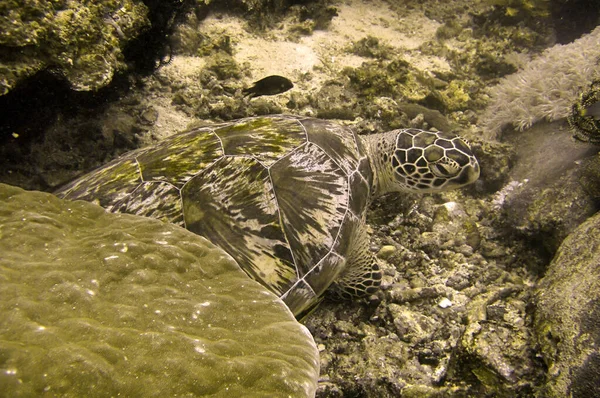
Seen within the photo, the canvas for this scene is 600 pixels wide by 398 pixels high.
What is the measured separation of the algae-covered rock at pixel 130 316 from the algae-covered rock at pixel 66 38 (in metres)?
0.79

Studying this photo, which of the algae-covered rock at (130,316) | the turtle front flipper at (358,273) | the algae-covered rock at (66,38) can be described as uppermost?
the algae-covered rock at (66,38)

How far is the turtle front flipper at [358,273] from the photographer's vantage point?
241 centimetres

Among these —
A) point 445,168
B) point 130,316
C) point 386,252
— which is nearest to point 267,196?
point 130,316

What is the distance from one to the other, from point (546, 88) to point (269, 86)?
10.6 feet

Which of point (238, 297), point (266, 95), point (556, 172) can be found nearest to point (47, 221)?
point (238, 297)

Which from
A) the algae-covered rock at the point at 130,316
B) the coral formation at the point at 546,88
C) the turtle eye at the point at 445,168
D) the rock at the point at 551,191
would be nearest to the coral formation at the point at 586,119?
the rock at the point at 551,191

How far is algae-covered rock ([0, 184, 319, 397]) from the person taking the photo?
1.02 m

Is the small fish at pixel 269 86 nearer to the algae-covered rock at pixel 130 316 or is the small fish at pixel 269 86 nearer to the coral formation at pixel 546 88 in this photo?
the algae-covered rock at pixel 130 316

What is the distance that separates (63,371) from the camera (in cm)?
98

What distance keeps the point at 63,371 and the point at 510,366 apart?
1.93 meters

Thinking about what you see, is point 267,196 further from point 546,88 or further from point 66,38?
point 546,88

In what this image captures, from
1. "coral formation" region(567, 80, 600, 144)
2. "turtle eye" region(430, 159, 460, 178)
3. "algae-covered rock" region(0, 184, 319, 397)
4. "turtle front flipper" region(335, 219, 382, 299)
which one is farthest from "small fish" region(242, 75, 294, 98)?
"coral formation" region(567, 80, 600, 144)

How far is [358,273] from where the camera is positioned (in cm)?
244

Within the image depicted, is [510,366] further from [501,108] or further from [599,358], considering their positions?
[501,108]
